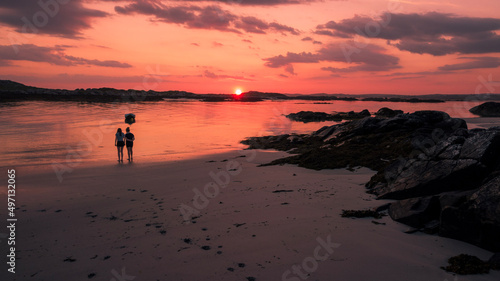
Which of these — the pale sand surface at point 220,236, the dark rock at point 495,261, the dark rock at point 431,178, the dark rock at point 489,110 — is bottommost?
the pale sand surface at point 220,236

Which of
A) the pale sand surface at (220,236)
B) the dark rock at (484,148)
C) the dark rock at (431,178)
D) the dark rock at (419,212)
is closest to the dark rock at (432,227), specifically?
the dark rock at (419,212)

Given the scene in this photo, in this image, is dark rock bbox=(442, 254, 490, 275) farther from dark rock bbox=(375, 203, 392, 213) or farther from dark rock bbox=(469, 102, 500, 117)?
dark rock bbox=(469, 102, 500, 117)

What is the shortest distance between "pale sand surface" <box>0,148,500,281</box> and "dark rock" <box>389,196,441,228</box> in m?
0.26

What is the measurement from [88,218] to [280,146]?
16.1 meters

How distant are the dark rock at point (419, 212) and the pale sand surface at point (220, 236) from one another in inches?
10.3

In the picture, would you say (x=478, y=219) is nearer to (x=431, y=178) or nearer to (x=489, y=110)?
(x=431, y=178)

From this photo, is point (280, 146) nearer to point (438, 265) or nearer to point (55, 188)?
point (55, 188)

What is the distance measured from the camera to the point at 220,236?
703 centimetres

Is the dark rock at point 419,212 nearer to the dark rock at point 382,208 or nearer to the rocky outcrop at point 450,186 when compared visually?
the rocky outcrop at point 450,186

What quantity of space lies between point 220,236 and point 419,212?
4.81 m

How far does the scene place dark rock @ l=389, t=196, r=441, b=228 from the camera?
6949 mm

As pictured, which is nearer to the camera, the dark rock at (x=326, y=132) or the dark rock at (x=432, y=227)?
the dark rock at (x=432, y=227)

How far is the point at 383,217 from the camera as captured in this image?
760cm

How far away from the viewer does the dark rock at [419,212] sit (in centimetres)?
695
